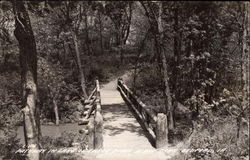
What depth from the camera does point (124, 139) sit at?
14852 millimetres

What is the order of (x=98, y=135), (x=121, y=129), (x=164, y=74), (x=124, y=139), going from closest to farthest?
(x=98, y=135), (x=124, y=139), (x=164, y=74), (x=121, y=129)

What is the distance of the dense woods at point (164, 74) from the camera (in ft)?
37.0

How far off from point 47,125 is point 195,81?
1314 centimetres

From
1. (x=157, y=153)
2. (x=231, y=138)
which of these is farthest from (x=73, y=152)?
(x=231, y=138)

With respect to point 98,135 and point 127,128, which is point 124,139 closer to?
point 98,135

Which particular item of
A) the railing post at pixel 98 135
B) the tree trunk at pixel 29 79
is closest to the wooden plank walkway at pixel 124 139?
the railing post at pixel 98 135

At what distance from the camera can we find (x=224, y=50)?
18.4 meters

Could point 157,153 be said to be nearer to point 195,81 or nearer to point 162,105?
point 195,81

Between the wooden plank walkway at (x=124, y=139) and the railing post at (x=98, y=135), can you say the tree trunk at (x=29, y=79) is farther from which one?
the railing post at (x=98, y=135)

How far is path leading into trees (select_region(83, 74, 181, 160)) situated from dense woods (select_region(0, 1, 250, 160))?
1.18 meters

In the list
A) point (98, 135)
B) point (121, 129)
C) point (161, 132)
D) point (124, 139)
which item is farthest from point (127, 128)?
point (161, 132)

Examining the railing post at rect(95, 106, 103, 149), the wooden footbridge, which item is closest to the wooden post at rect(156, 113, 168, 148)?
the wooden footbridge

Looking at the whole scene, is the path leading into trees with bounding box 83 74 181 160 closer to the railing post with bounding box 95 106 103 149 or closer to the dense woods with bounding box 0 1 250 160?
the railing post with bounding box 95 106 103 149

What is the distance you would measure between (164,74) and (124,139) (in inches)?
111
